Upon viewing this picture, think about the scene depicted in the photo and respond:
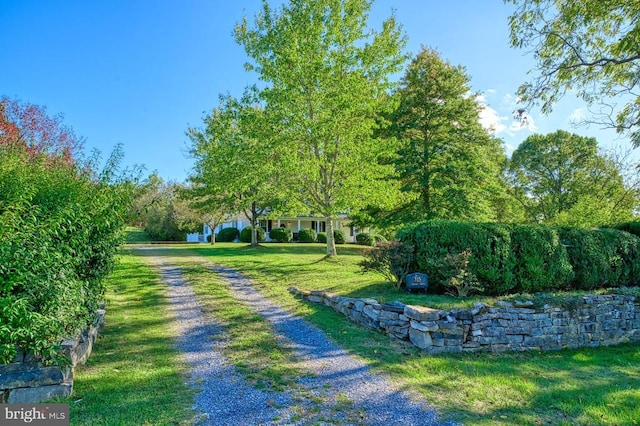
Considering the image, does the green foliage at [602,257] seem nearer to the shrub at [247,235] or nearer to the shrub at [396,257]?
the shrub at [396,257]

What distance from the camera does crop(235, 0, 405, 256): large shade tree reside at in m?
13.8

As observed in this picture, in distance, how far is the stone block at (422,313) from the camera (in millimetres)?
6059

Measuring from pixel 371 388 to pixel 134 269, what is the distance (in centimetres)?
1095

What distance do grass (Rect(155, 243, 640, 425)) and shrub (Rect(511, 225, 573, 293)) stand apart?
1.57 m

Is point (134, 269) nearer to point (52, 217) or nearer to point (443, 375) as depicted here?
point (52, 217)

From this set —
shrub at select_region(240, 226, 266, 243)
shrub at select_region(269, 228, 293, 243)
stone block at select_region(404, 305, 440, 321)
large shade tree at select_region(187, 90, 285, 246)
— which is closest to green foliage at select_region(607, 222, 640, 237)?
stone block at select_region(404, 305, 440, 321)

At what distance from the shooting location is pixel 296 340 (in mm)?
5984

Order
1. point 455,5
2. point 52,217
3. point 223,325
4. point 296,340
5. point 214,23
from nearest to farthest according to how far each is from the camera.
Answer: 1. point 52,217
2. point 296,340
3. point 223,325
4. point 455,5
5. point 214,23

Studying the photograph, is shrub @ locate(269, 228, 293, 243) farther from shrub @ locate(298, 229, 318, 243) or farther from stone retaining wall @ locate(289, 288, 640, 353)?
stone retaining wall @ locate(289, 288, 640, 353)

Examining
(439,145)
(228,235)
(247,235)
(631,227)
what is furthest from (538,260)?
(228,235)

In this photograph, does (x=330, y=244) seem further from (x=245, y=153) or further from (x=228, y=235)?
(x=228, y=235)

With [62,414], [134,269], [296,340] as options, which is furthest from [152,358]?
[134,269]

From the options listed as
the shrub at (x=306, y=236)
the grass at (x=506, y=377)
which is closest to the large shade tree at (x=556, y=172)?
the shrub at (x=306, y=236)

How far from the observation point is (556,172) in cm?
2816
